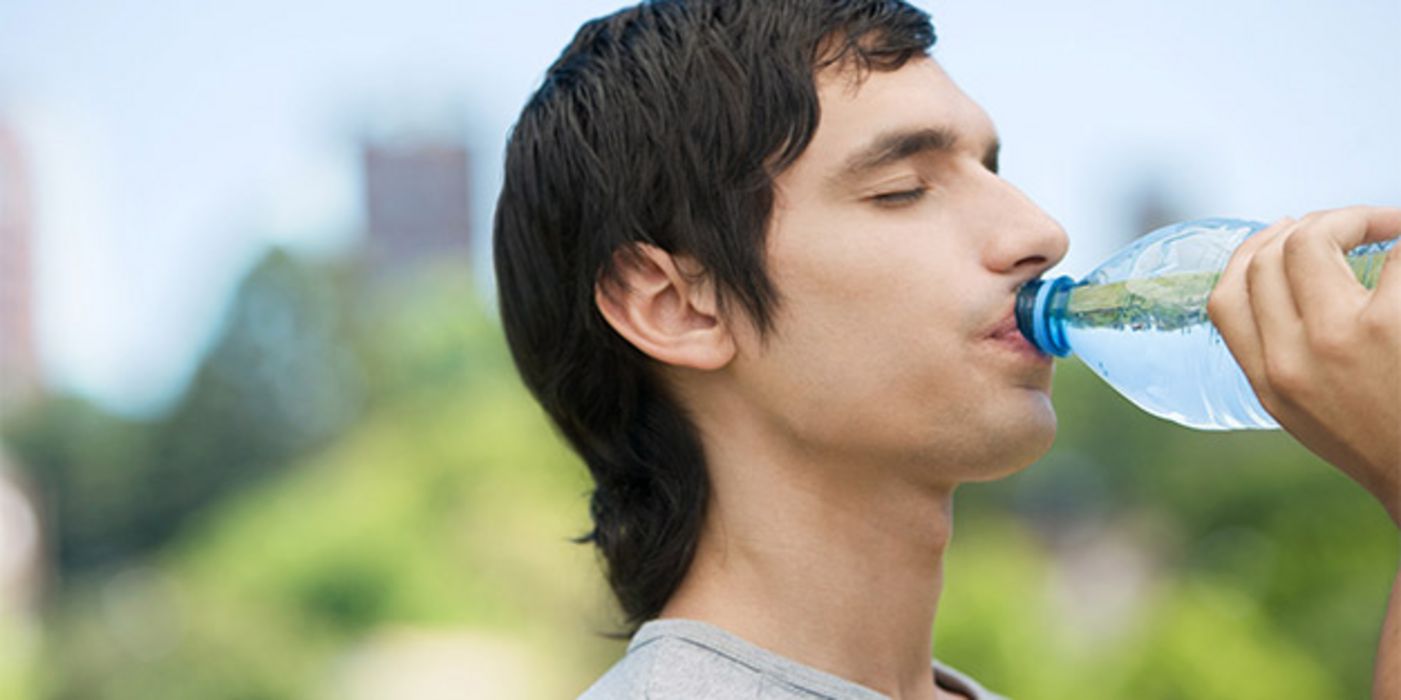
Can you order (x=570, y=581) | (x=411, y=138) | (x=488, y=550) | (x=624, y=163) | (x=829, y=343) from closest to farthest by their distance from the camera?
(x=829, y=343) → (x=624, y=163) → (x=570, y=581) → (x=488, y=550) → (x=411, y=138)

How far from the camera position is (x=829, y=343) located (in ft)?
5.54

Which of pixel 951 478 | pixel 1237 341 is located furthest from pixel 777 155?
pixel 1237 341

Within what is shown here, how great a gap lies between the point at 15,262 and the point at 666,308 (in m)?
57.7

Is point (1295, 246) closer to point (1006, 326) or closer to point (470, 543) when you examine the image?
point (1006, 326)

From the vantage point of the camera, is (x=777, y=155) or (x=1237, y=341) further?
(x=777, y=155)

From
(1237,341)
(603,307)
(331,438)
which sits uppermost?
(1237,341)

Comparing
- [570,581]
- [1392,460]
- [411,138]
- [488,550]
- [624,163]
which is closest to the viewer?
[1392,460]

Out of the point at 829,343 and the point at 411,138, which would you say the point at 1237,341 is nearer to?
the point at 829,343

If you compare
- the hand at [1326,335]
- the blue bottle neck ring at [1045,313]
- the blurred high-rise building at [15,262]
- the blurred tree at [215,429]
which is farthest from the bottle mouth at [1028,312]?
the blurred high-rise building at [15,262]

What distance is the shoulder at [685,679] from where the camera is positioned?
163cm

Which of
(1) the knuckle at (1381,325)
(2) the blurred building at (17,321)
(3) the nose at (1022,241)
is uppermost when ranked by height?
(1) the knuckle at (1381,325)

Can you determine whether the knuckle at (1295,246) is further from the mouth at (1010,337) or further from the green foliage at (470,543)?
the green foliage at (470,543)

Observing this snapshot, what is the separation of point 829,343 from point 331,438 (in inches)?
1559

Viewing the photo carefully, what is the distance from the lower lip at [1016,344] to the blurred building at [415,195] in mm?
53239
